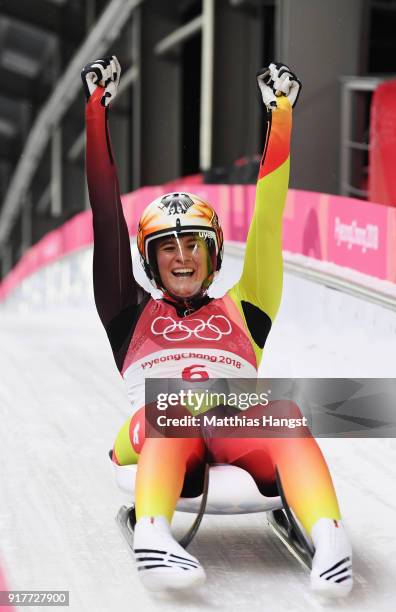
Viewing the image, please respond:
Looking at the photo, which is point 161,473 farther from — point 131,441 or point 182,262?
point 182,262

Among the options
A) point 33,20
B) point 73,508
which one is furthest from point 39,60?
point 73,508

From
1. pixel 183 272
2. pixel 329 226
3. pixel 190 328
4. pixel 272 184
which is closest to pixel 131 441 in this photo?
pixel 190 328

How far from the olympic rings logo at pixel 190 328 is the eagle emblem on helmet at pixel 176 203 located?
0.28 m

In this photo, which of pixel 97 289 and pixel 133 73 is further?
pixel 133 73

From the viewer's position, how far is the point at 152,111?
10.6 metres

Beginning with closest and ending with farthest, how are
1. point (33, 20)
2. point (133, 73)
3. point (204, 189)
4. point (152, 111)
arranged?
point (204, 189) < point (152, 111) < point (133, 73) < point (33, 20)

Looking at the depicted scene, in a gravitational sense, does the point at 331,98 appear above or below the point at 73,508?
above

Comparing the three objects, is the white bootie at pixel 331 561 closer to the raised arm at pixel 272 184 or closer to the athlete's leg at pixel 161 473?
the athlete's leg at pixel 161 473

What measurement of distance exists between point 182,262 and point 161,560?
29.9 inches

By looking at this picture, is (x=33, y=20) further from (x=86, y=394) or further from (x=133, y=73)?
(x=86, y=394)

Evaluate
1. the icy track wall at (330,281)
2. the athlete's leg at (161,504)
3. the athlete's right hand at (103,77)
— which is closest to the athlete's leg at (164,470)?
the athlete's leg at (161,504)

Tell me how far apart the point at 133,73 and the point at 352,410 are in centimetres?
839

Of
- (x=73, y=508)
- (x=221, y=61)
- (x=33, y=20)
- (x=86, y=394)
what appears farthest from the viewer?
(x=33, y=20)

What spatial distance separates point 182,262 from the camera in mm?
2566
